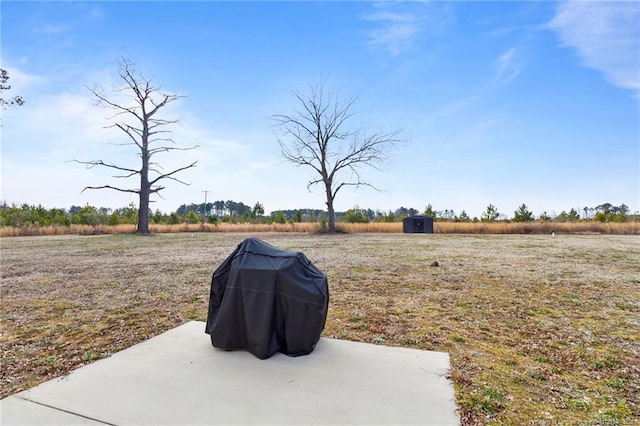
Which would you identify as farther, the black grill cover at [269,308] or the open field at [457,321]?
the black grill cover at [269,308]

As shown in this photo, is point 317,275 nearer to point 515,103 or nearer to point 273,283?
point 273,283

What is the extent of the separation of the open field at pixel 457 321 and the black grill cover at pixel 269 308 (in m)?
0.82

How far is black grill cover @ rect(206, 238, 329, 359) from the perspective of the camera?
2635 millimetres

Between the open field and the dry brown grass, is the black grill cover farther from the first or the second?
the dry brown grass

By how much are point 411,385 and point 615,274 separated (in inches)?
273

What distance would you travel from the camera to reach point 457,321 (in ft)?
12.7

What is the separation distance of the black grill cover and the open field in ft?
2.70

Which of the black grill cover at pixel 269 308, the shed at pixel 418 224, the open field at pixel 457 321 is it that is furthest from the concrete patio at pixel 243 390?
the shed at pixel 418 224

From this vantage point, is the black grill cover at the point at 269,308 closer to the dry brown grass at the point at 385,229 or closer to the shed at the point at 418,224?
the dry brown grass at the point at 385,229

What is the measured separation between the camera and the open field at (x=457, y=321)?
229 centimetres

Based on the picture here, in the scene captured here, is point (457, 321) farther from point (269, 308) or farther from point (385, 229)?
point (385, 229)

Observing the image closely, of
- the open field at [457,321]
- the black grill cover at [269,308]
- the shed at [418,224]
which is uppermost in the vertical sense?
the shed at [418,224]

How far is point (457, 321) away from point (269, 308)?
2328 mm

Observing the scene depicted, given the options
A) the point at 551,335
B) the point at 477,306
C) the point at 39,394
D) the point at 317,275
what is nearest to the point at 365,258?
the point at 477,306
